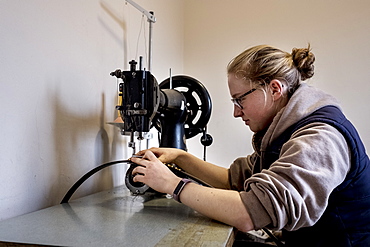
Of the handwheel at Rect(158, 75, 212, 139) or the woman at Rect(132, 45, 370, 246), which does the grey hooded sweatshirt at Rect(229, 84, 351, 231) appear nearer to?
the woman at Rect(132, 45, 370, 246)

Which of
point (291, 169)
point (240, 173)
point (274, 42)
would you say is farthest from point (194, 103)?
point (274, 42)

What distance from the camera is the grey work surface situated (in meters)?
0.71

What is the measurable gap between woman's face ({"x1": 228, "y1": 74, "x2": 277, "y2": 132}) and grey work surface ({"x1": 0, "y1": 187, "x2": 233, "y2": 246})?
374 millimetres

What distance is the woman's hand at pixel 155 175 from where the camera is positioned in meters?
0.93

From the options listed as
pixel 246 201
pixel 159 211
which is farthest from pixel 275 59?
pixel 159 211

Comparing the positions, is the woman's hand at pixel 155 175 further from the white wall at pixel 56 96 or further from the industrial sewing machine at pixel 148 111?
the white wall at pixel 56 96

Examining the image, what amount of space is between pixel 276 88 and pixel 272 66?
69 millimetres

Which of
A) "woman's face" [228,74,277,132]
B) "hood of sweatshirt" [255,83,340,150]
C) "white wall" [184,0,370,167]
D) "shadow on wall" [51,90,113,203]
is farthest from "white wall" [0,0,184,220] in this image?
"white wall" [184,0,370,167]

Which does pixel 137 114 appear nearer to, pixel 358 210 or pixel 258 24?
pixel 358 210

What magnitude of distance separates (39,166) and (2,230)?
0.29 metres

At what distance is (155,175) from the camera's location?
0.97 m

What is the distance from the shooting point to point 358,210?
924mm

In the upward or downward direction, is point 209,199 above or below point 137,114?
below

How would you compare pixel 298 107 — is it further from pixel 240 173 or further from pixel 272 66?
pixel 240 173
